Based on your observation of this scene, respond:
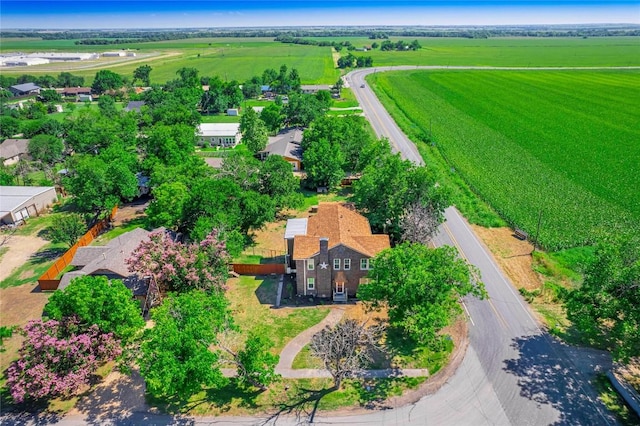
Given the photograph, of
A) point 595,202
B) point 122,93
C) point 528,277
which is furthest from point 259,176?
point 122,93

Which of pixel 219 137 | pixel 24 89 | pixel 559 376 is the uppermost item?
pixel 24 89

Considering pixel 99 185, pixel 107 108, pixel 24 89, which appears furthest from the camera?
pixel 24 89

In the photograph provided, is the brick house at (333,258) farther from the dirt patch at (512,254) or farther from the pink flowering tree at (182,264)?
the dirt patch at (512,254)

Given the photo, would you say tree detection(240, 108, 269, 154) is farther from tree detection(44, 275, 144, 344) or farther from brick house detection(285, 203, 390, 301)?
tree detection(44, 275, 144, 344)

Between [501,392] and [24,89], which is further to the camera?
[24,89]

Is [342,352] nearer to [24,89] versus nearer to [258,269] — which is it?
[258,269]

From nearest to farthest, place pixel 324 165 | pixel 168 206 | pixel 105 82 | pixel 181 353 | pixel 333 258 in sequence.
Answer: pixel 181 353 → pixel 333 258 → pixel 168 206 → pixel 324 165 → pixel 105 82

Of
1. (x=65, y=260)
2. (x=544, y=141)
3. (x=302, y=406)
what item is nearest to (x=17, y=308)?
(x=65, y=260)

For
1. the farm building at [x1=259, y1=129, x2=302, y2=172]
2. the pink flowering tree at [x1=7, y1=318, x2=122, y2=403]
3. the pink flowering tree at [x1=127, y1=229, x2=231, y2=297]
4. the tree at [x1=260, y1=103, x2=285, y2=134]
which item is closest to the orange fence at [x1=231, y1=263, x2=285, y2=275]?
the pink flowering tree at [x1=127, y1=229, x2=231, y2=297]
